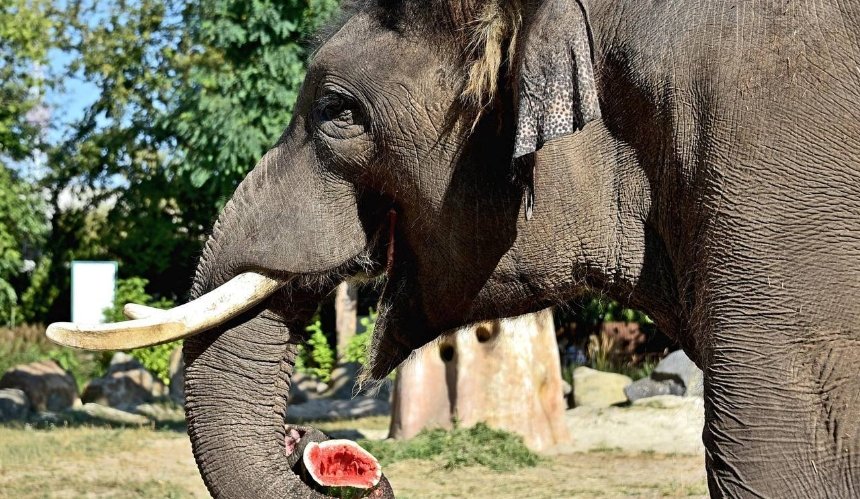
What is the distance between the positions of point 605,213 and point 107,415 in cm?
1150

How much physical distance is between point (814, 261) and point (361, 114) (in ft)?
4.86

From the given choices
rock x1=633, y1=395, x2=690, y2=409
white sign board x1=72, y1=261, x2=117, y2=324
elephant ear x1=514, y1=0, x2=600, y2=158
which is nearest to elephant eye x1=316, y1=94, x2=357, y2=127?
elephant ear x1=514, y1=0, x2=600, y2=158

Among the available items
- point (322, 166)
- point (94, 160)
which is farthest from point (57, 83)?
point (322, 166)

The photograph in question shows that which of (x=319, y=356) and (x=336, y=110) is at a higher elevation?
(x=336, y=110)

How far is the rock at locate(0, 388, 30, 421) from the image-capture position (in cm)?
1360

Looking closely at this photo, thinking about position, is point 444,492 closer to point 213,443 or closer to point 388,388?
point 213,443

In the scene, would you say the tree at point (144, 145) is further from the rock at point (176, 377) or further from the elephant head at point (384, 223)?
the elephant head at point (384, 223)

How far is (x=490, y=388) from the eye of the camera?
36.7 ft

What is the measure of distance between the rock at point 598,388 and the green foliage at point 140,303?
558 centimetres

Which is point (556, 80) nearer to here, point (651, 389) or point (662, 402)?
point (662, 402)

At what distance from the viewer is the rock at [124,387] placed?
50.6 ft

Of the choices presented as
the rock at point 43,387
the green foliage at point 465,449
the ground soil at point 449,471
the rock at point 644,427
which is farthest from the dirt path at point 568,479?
the rock at point 43,387

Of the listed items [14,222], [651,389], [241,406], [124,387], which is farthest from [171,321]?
[14,222]

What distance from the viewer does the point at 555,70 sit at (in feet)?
9.82
